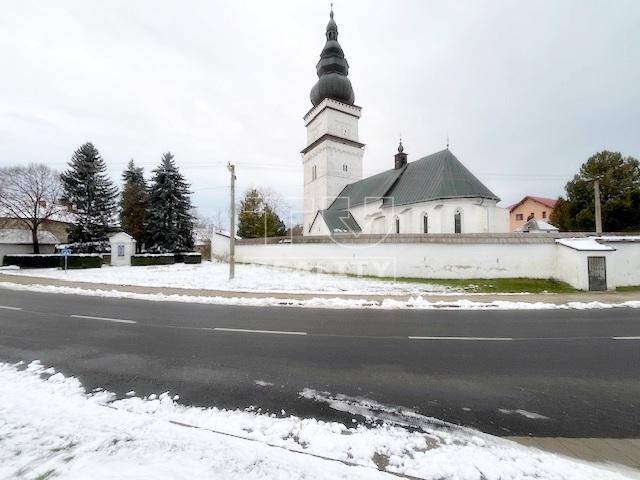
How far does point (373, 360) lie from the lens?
556cm

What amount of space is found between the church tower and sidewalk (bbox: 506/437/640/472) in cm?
3774

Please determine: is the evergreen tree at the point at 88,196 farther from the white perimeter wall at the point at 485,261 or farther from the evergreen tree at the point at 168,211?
the white perimeter wall at the point at 485,261

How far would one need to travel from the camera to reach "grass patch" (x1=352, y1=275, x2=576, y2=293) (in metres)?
16.1

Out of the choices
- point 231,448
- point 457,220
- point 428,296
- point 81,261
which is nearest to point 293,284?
point 428,296

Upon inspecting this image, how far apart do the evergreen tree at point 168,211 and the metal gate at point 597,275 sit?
120ft

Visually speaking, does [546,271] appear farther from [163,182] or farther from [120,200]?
[120,200]

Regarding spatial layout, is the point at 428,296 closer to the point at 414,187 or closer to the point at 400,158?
the point at 414,187

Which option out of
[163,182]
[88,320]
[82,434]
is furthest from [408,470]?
[163,182]

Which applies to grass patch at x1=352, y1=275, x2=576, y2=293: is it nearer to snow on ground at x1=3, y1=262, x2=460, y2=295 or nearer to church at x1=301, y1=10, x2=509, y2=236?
snow on ground at x1=3, y1=262, x2=460, y2=295

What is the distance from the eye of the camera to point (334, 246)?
20.5 m

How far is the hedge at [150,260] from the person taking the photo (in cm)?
3025

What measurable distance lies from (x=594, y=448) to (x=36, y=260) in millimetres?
40533

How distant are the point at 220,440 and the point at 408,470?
1.85 m

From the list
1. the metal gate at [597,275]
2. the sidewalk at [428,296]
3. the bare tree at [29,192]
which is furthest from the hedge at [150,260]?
the metal gate at [597,275]
